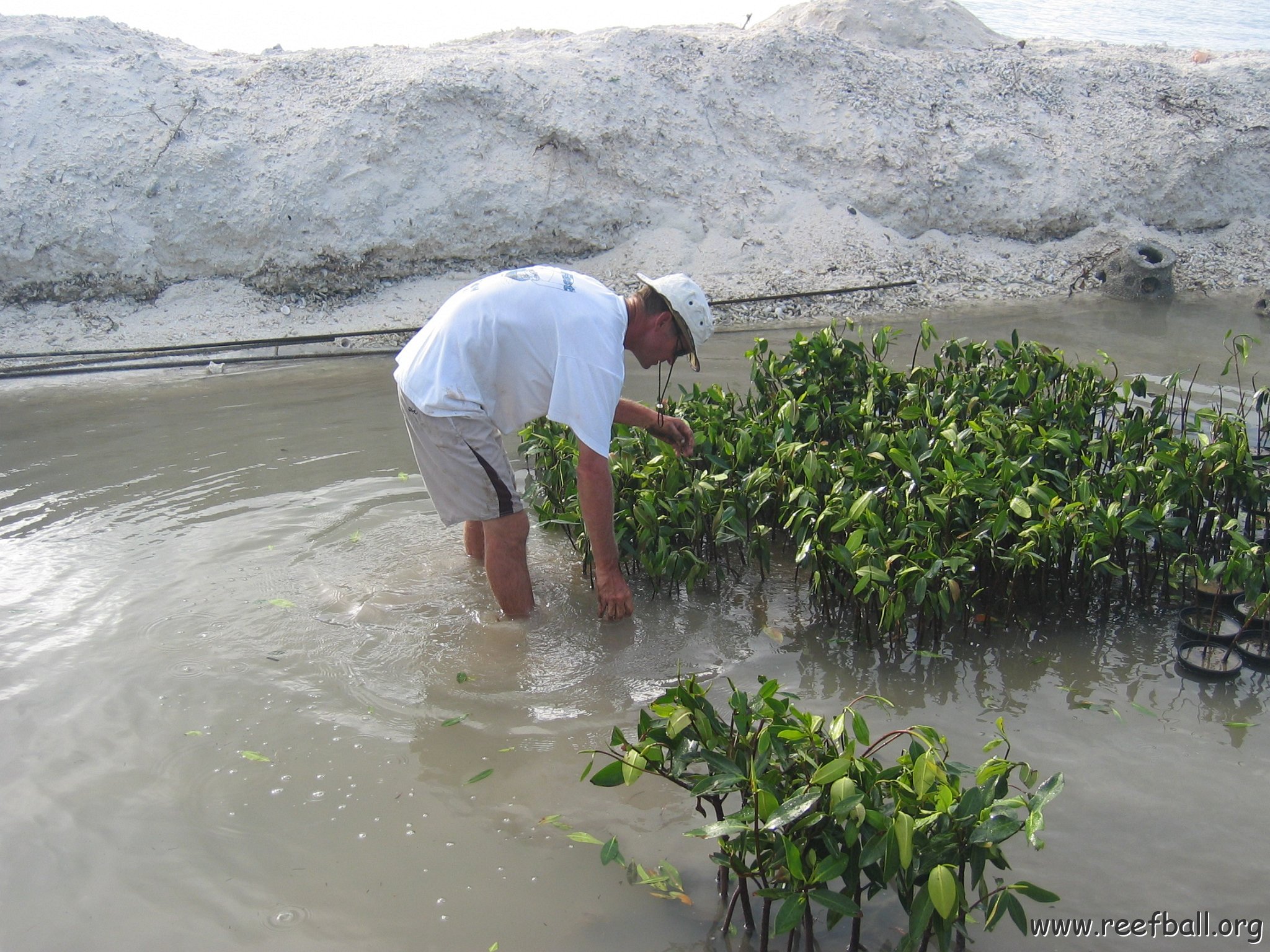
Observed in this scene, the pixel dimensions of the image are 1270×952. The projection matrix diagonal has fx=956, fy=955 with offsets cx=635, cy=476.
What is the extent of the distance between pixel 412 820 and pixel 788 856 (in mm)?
1215

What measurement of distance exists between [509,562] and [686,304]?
119 centimetres

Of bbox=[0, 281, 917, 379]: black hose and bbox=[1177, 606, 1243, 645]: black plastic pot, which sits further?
bbox=[0, 281, 917, 379]: black hose

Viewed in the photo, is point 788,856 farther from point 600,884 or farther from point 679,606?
point 679,606

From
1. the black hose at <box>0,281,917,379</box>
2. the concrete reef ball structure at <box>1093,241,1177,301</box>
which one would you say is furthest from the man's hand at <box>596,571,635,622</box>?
the concrete reef ball structure at <box>1093,241,1177,301</box>

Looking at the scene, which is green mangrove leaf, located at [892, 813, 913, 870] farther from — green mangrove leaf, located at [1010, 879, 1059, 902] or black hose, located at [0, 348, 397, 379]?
black hose, located at [0, 348, 397, 379]

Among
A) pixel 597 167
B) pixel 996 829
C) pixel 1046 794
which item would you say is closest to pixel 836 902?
pixel 996 829

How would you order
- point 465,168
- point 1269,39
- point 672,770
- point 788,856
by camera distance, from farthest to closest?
point 1269,39 → point 465,168 → point 672,770 → point 788,856

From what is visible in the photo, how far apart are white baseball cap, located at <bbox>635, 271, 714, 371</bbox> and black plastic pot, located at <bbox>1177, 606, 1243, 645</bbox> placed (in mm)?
2095

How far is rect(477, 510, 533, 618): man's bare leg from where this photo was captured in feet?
11.6

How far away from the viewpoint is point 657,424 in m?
3.73

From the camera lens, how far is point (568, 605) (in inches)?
153

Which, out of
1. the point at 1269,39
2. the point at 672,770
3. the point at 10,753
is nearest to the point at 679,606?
the point at 672,770

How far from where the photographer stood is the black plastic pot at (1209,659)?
329 centimetres

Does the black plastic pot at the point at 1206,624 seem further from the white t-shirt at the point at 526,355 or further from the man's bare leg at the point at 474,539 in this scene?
the man's bare leg at the point at 474,539
